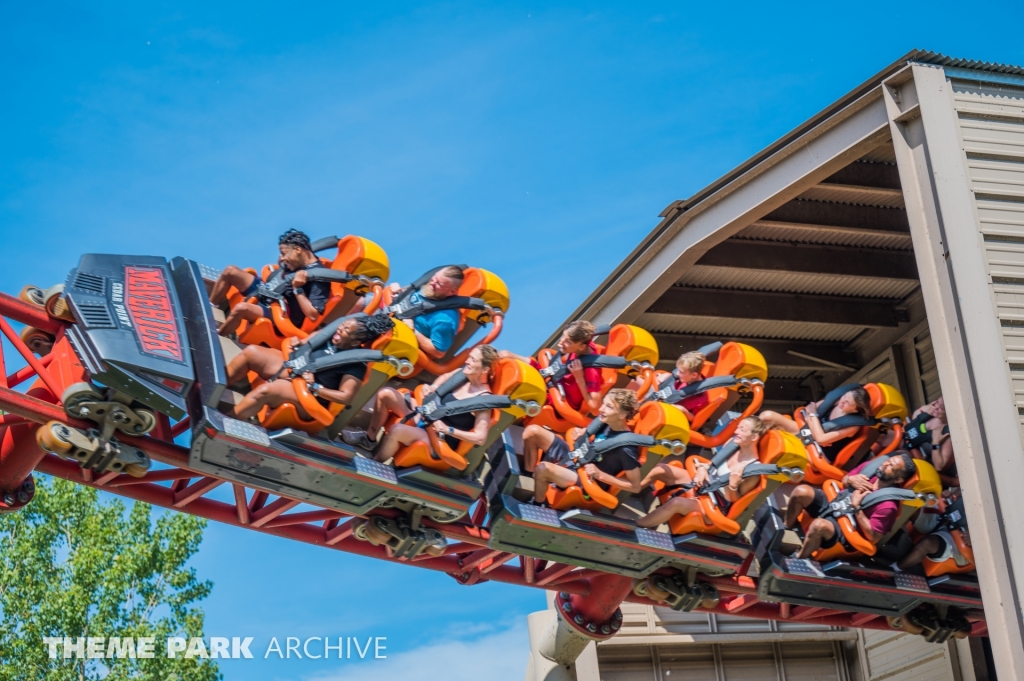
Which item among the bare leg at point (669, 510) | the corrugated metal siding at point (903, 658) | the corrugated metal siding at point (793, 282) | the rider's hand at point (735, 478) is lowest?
the corrugated metal siding at point (903, 658)

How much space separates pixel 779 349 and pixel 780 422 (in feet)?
15.2

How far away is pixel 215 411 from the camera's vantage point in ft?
26.0

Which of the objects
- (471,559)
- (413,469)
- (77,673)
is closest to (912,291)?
(471,559)

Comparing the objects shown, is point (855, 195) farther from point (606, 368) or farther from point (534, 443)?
point (534, 443)

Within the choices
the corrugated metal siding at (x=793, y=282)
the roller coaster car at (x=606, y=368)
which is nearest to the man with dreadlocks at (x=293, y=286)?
the roller coaster car at (x=606, y=368)

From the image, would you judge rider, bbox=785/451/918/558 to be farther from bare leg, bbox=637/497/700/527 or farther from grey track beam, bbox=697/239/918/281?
grey track beam, bbox=697/239/918/281

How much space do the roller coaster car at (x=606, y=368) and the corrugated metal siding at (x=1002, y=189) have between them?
2832 mm

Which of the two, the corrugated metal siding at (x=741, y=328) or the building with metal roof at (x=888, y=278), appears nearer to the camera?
the building with metal roof at (x=888, y=278)

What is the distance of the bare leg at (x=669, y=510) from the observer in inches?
389

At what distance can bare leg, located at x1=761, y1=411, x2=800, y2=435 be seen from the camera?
1079 centimetres

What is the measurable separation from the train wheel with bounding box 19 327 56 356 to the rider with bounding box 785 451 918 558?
237 inches

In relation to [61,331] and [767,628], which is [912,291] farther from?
[61,331]

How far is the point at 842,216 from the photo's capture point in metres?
13.6

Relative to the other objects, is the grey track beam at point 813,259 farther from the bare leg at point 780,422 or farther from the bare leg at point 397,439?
the bare leg at point 397,439
